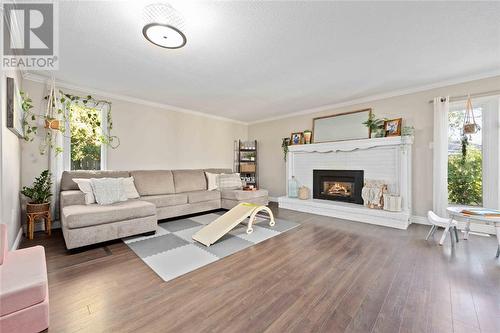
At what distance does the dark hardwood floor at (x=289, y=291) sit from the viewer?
141 cm

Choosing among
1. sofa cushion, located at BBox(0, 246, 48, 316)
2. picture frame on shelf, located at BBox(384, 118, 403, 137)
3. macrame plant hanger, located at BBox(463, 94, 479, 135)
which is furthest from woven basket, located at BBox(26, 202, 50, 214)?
macrame plant hanger, located at BBox(463, 94, 479, 135)

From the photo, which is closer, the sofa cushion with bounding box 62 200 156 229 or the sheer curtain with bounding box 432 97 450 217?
the sofa cushion with bounding box 62 200 156 229

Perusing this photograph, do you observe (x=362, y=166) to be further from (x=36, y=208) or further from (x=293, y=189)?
(x=36, y=208)

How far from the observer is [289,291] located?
5.82ft

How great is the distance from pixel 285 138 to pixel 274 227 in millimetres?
3073

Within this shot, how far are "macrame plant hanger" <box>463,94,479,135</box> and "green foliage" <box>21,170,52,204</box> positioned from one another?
6.64m

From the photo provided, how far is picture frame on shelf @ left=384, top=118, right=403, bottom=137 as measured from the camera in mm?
4012

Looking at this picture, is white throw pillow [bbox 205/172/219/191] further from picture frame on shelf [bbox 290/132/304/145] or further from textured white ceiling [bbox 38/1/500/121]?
picture frame on shelf [bbox 290/132/304/145]

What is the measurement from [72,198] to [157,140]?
219cm

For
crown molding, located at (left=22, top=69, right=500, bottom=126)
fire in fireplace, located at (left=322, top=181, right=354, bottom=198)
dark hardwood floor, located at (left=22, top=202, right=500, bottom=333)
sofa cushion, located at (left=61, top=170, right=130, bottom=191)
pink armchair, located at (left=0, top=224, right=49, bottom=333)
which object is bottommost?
dark hardwood floor, located at (left=22, top=202, right=500, bottom=333)

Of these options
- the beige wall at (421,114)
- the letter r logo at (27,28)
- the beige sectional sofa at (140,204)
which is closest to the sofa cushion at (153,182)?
the beige sectional sofa at (140,204)

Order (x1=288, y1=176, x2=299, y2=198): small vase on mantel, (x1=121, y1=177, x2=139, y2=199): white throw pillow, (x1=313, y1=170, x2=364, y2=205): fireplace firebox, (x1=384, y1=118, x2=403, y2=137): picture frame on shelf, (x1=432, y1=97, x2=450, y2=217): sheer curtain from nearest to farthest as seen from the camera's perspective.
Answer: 1. (x1=432, y1=97, x2=450, y2=217): sheer curtain
2. (x1=121, y1=177, x2=139, y2=199): white throw pillow
3. (x1=384, y1=118, x2=403, y2=137): picture frame on shelf
4. (x1=313, y1=170, x2=364, y2=205): fireplace firebox
5. (x1=288, y1=176, x2=299, y2=198): small vase on mantel

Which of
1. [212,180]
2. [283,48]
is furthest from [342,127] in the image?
[212,180]

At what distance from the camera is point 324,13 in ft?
6.46
